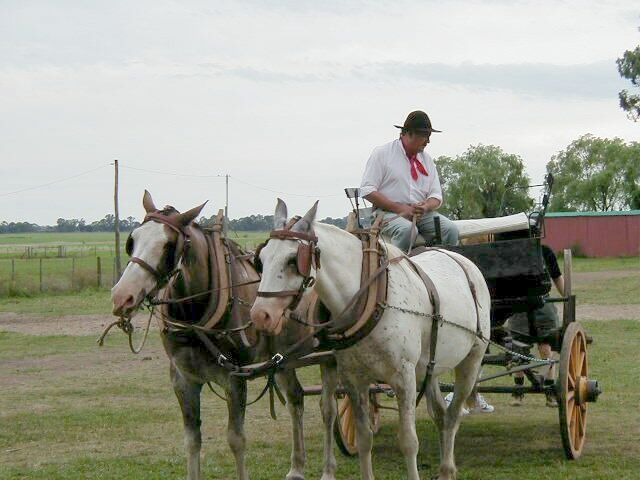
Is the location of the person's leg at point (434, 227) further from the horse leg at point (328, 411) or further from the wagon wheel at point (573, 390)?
the horse leg at point (328, 411)

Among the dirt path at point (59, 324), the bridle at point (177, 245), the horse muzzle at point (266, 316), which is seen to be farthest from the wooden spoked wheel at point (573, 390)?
the dirt path at point (59, 324)

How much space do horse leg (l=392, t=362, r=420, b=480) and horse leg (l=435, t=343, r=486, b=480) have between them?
84 centimetres

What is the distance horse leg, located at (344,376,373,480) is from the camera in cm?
562

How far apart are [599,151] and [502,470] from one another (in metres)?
72.0

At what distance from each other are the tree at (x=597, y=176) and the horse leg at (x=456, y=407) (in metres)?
66.4

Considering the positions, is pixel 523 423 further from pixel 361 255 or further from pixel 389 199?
pixel 361 255

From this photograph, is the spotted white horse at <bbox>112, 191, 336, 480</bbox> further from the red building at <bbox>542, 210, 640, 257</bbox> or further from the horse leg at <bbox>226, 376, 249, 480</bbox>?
the red building at <bbox>542, 210, 640, 257</bbox>

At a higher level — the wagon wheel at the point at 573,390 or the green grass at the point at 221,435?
the wagon wheel at the point at 573,390

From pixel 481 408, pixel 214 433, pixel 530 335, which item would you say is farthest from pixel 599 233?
pixel 214 433

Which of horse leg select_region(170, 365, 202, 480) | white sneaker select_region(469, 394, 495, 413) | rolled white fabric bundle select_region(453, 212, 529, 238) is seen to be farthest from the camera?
white sneaker select_region(469, 394, 495, 413)

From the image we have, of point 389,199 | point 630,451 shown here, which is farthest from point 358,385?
point 630,451

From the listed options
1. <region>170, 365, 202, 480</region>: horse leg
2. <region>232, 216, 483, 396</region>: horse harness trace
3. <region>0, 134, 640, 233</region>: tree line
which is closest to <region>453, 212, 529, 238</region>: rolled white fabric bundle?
<region>232, 216, 483, 396</region>: horse harness trace

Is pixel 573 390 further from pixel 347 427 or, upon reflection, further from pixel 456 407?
pixel 347 427

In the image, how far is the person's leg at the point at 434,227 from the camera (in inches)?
285
